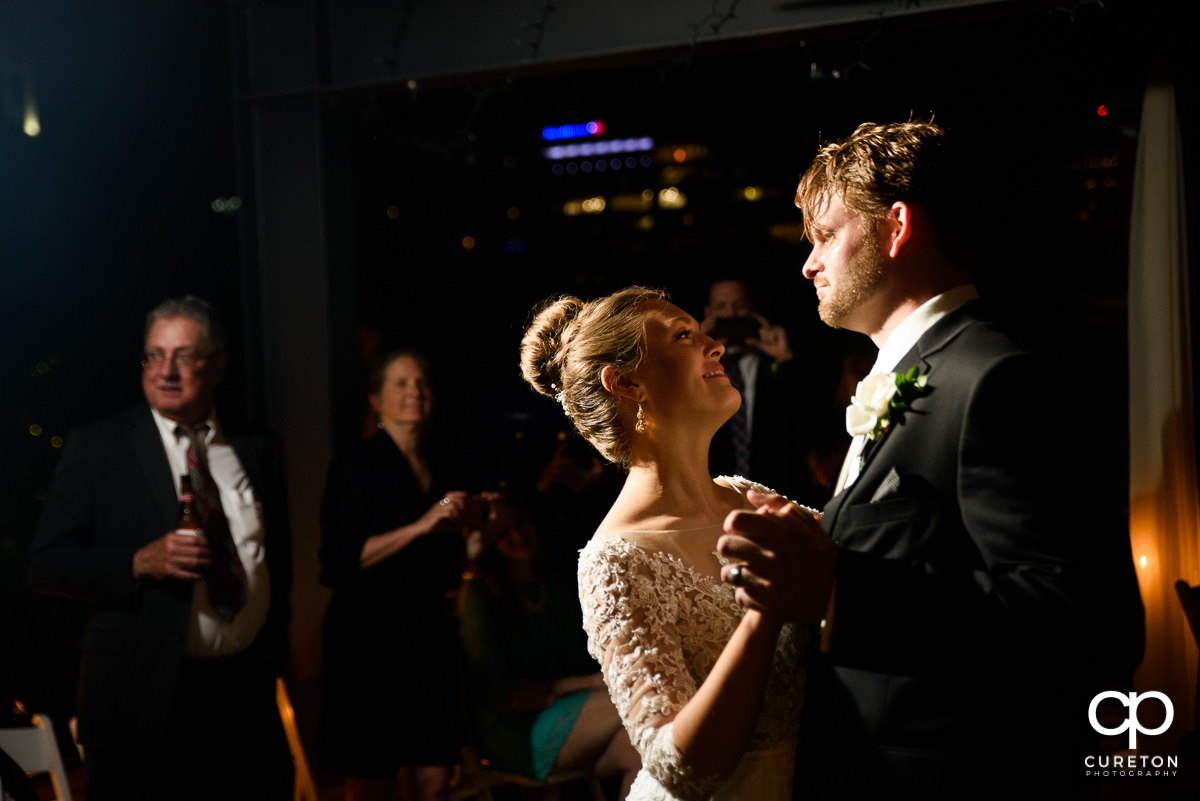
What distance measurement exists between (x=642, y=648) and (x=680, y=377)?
1.61 ft

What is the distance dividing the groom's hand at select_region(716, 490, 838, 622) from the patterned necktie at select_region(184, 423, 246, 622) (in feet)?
7.69

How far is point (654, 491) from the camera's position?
171cm

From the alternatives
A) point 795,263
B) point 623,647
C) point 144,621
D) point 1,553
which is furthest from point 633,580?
point 795,263

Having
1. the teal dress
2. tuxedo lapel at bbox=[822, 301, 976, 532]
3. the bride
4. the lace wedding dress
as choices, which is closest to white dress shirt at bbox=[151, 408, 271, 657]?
the teal dress

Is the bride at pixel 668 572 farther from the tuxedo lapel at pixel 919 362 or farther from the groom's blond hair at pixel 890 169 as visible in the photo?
the groom's blond hair at pixel 890 169

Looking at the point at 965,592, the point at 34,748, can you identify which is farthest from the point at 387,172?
the point at 965,592

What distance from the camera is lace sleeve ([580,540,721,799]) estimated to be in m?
1.38

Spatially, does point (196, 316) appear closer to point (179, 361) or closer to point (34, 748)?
point (179, 361)

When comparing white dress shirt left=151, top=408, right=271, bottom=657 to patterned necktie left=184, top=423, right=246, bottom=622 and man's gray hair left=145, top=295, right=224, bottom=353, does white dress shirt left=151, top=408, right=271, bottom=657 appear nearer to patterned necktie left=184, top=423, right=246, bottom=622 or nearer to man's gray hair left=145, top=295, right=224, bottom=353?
patterned necktie left=184, top=423, right=246, bottom=622

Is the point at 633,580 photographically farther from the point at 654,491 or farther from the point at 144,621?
the point at 144,621

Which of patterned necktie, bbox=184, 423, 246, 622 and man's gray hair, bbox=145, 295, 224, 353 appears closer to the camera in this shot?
patterned necktie, bbox=184, 423, 246, 622

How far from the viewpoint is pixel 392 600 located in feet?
10.7

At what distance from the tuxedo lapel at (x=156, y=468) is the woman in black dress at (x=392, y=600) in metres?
0.58

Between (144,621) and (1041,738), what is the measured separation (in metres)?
2.63
